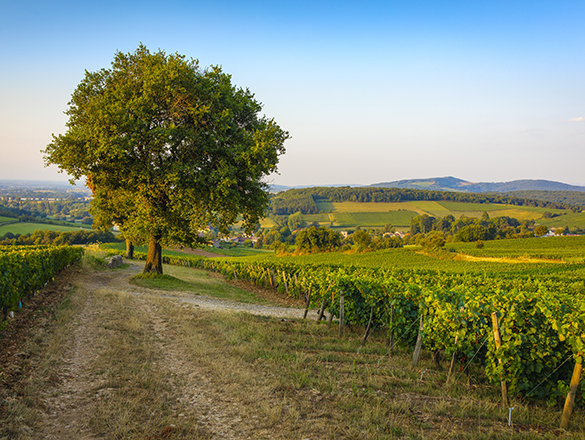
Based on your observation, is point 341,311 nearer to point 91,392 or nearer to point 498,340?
point 498,340

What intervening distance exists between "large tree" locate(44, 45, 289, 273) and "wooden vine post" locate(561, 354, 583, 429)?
52.5 ft

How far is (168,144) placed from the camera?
1961 centimetres

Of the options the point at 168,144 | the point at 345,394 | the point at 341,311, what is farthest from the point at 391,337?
the point at 168,144

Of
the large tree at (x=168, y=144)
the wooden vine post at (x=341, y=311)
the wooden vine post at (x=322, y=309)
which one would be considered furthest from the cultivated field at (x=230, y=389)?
the large tree at (x=168, y=144)

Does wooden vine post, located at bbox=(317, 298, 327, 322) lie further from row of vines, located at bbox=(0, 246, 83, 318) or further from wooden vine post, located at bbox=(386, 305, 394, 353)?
row of vines, located at bbox=(0, 246, 83, 318)

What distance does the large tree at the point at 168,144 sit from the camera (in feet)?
61.5

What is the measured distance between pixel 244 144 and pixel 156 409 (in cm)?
1669

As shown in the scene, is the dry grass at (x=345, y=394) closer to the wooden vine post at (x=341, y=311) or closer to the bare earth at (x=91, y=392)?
the bare earth at (x=91, y=392)

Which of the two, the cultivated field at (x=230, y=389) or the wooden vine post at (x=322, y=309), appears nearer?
→ the cultivated field at (x=230, y=389)

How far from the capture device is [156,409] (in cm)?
603

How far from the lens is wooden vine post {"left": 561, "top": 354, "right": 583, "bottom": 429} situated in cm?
582

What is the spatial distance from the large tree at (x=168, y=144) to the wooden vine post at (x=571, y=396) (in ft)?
52.5

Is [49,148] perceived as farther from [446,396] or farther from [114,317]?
[446,396]

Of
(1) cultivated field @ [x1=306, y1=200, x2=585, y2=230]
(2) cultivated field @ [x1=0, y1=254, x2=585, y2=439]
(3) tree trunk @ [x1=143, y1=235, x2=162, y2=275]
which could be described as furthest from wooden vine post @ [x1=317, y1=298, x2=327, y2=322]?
(1) cultivated field @ [x1=306, y1=200, x2=585, y2=230]
